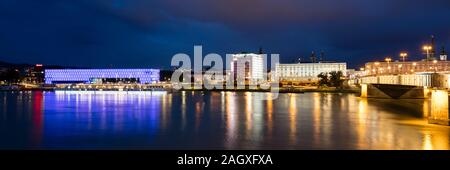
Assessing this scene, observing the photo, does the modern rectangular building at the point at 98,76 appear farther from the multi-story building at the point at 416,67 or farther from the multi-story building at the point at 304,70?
the multi-story building at the point at 416,67

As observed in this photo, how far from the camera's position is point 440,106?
994 inches

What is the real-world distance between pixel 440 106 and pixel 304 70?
161 meters

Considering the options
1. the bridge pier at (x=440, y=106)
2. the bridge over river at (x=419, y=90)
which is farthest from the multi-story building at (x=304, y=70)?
the bridge pier at (x=440, y=106)

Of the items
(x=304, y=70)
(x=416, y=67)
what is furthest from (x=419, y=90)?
(x=304, y=70)

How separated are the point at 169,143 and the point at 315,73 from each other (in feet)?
554

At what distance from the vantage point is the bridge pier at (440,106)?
2443cm

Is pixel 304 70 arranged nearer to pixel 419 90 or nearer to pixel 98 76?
pixel 98 76

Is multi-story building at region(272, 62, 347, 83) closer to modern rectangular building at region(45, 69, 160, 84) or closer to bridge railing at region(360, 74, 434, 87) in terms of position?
modern rectangular building at region(45, 69, 160, 84)

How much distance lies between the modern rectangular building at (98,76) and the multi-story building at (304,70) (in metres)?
53.0

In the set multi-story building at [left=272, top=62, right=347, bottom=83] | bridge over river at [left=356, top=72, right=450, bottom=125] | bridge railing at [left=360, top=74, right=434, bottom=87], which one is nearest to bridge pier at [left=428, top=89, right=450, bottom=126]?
bridge over river at [left=356, top=72, right=450, bottom=125]

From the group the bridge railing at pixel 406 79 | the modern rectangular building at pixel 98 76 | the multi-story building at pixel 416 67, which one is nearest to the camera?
the bridge railing at pixel 406 79
